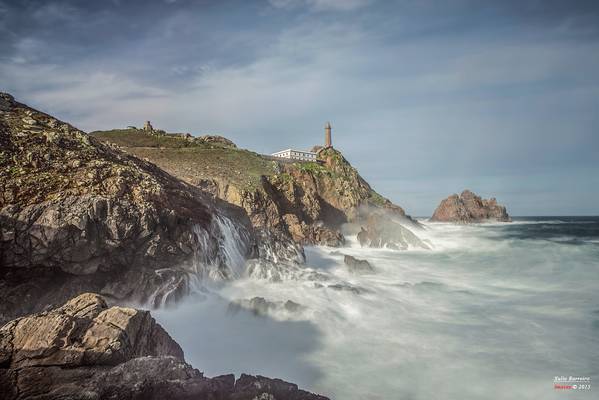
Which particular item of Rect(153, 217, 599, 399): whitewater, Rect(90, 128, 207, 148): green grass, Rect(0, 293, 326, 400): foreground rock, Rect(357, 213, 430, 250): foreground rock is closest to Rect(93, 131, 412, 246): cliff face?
Rect(90, 128, 207, 148): green grass

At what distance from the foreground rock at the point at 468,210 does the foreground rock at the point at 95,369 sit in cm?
9255

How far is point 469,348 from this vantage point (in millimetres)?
12070

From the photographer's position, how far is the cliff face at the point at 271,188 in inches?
1357

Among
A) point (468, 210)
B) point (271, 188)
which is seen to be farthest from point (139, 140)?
point (468, 210)

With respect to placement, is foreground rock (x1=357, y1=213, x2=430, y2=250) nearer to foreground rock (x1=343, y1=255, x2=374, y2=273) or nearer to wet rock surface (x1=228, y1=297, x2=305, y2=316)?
foreground rock (x1=343, y1=255, x2=374, y2=273)

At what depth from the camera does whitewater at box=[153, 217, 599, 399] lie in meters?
9.95

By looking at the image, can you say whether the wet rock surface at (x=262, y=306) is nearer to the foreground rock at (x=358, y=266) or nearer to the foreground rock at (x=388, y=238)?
the foreground rock at (x=358, y=266)

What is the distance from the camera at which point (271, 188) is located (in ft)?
140

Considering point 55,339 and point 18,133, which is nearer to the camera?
point 55,339

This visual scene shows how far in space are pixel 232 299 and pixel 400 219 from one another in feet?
166

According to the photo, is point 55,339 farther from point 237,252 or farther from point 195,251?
point 237,252

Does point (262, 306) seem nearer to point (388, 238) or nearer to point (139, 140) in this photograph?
point (388, 238)

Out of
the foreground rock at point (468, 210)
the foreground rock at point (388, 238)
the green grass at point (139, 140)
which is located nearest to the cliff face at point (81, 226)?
the foreground rock at point (388, 238)

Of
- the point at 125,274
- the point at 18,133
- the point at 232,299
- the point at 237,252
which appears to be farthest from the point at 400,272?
the point at 18,133
